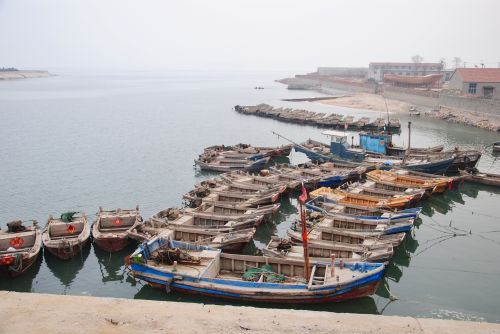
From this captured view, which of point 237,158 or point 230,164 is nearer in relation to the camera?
point 230,164

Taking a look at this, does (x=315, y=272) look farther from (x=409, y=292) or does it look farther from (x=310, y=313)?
(x=310, y=313)

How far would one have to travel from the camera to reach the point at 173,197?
113 ft

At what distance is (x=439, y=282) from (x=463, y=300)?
168 cm

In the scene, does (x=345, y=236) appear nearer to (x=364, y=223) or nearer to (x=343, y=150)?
(x=364, y=223)

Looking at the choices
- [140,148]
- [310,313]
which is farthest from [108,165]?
[310,313]

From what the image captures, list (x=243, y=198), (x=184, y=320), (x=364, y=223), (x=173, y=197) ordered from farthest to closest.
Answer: (x=173, y=197) < (x=243, y=198) < (x=364, y=223) < (x=184, y=320)

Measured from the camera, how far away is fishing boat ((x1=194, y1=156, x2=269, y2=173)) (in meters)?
39.4

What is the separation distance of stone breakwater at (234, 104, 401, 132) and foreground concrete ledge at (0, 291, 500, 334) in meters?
50.9

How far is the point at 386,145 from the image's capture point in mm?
42656

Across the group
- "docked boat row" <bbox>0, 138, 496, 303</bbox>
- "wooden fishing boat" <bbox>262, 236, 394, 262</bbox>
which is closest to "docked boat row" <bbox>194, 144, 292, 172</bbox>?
"docked boat row" <bbox>0, 138, 496, 303</bbox>

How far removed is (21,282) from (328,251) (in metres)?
14.4

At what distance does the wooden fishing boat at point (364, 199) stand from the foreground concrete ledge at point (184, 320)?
56.1 feet

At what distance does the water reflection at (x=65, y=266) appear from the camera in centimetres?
2069

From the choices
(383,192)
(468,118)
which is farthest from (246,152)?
(468,118)
